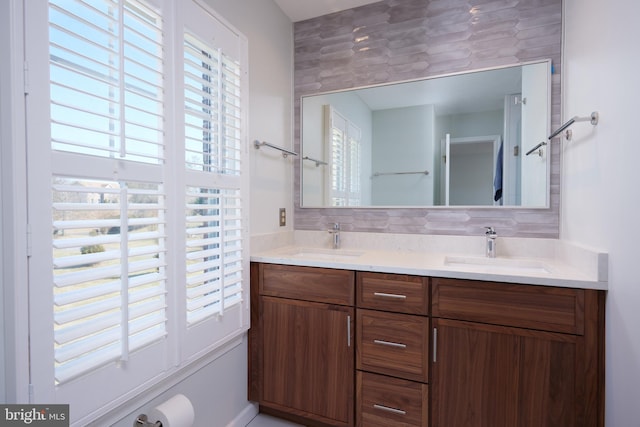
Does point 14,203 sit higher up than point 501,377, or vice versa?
point 14,203

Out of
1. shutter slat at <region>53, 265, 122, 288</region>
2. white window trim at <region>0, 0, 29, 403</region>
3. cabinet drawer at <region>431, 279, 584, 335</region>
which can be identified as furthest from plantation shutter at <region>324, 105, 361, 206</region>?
white window trim at <region>0, 0, 29, 403</region>

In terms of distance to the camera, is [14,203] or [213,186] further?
[213,186]

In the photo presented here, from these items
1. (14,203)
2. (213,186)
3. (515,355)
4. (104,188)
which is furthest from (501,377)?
(14,203)

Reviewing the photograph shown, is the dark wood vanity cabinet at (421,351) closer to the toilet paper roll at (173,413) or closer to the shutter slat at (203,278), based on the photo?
the shutter slat at (203,278)

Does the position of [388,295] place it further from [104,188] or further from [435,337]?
[104,188]

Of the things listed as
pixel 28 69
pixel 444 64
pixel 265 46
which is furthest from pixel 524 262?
pixel 28 69

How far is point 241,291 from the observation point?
164cm

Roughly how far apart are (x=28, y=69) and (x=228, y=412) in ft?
5.44

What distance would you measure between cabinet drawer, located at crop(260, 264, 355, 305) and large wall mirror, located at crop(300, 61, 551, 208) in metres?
0.68

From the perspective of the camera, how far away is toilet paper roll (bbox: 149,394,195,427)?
3.67 ft

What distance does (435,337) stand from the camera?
55.1 inches

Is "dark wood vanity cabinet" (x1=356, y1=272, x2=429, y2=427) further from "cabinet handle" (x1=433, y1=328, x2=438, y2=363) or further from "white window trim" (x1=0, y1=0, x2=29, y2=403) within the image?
"white window trim" (x1=0, y1=0, x2=29, y2=403)

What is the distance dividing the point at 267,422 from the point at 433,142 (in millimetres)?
1913

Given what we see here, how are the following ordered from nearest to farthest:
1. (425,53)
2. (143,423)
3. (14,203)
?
(14,203), (143,423), (425,53)
